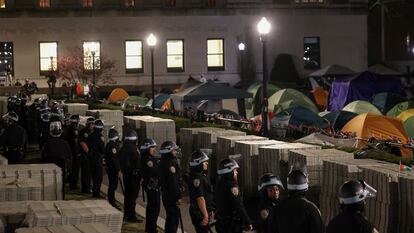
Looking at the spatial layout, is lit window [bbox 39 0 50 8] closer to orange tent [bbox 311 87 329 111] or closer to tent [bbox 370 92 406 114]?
orange tent [bbox 311 87 329 111]

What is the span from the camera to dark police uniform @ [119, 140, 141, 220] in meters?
15.8

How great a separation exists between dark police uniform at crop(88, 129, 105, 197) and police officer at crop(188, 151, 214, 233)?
6797mm

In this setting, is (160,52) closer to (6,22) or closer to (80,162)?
(6,22)

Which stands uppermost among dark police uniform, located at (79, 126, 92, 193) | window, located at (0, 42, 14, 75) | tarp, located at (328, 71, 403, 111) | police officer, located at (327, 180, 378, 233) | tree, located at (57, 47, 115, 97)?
window, located at (0, 42, 14, 75)

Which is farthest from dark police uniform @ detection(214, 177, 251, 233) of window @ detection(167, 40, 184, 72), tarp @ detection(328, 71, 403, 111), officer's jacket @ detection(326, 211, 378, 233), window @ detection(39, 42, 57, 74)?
window @ detection(167, 40, 184, 72)

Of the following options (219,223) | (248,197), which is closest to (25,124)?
(248,197)

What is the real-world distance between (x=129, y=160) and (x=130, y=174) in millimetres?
294

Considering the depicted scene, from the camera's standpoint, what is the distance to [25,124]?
3338 cm

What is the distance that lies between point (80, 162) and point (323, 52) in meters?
43.7

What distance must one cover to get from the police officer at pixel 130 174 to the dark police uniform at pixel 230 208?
186 inches

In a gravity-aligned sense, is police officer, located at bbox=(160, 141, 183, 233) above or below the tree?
below

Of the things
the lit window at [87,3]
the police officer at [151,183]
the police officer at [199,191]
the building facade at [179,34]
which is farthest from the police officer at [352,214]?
the lit window at [87,3]

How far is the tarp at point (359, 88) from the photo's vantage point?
42.2m

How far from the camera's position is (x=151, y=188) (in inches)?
560
